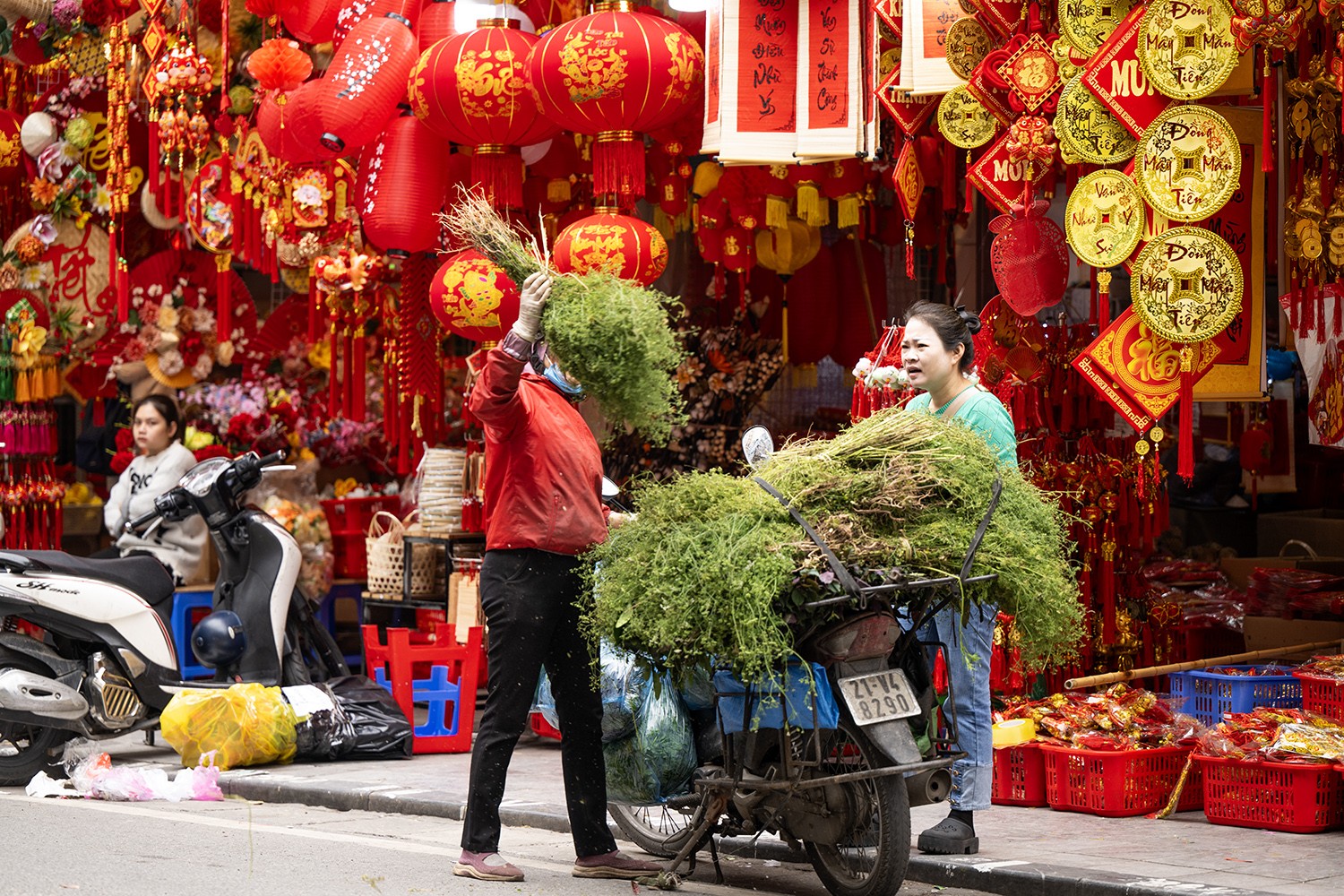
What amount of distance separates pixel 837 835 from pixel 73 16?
8.01m

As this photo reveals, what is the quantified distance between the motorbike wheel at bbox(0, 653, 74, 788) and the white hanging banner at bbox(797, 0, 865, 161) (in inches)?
167

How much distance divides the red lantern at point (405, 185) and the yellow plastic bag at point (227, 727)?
2.41 metres

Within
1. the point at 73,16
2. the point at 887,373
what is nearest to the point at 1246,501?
the point at 887,373

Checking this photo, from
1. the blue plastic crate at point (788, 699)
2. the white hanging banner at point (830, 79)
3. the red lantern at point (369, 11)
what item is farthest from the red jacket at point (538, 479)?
the red lantern at point (369, 11)

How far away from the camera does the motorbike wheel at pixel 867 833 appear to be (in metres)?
4.95

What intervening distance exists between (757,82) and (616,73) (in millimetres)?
636

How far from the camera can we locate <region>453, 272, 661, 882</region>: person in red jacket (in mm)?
5355

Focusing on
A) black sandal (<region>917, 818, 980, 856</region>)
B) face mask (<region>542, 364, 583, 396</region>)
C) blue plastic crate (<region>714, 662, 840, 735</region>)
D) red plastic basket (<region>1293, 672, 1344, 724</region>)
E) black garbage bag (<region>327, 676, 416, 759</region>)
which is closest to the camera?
blue plastic crate (<region>714, 662, 840, 735</region>)

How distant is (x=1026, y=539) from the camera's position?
5.03m

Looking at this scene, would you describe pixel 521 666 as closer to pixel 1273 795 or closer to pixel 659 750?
pixel 659 750

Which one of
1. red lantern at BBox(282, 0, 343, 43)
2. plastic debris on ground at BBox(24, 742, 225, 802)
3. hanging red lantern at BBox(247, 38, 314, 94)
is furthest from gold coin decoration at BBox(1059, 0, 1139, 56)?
plastic debris on ground at BBox(24, 742, 225, 802)

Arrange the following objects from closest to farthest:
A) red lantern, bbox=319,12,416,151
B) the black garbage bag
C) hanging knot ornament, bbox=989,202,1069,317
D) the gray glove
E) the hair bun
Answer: the gray glove < the hair bun < hanging knot ornament, bbox=989,202,1069,317 < the black garbage bag < red lantern, bbox=319,12,416,151

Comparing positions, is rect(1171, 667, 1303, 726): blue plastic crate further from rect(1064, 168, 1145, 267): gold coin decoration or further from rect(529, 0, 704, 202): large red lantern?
rect(529, 0, 704, 202): large red lantern

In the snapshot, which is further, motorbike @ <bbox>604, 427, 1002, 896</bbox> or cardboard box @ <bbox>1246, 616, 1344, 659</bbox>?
cardboard box @ <bbox>1246, 616, 1344, 659</bbox>
